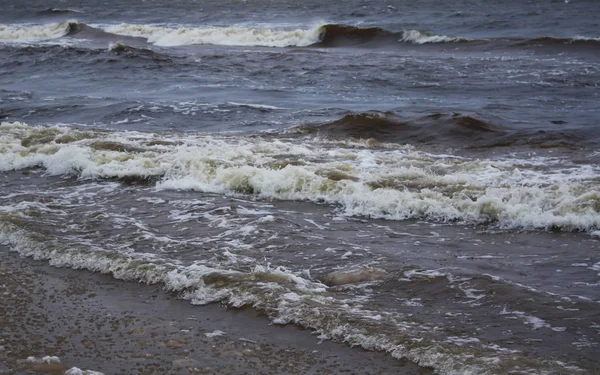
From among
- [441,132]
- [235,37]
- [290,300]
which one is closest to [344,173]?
[441,132]

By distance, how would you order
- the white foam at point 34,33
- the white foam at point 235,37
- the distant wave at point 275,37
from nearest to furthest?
1. the distant wave at point 275,37
2. the white foam at point 235,37
3. the white foam at point 34,33

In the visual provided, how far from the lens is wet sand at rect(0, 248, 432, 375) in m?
5.18

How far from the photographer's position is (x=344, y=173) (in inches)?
396

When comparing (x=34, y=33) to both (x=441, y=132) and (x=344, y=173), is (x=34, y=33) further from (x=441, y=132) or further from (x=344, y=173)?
(x=344, y=173)

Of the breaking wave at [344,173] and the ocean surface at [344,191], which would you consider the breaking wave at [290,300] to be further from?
the breaking wave at [344,173]

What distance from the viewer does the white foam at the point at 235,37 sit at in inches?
1176

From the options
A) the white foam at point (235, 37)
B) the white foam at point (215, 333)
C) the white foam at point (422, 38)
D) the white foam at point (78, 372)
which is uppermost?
the white foam at point (422, 38)

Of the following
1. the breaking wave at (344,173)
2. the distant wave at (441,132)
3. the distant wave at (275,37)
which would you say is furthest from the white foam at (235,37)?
the breaking wave at (344,173)

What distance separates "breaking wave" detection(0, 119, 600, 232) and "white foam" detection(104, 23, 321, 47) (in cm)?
1741

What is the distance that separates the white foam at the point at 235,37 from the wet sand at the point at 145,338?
23799 millimetres

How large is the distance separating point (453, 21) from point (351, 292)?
28.2 m

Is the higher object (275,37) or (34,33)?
(275,37)

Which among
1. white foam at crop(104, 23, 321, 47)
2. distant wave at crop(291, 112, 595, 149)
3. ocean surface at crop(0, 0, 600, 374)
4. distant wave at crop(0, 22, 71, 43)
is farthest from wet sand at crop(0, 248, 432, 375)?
distant wave at crop(0, 22, 71, 43)

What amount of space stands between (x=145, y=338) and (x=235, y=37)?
26316 mm
